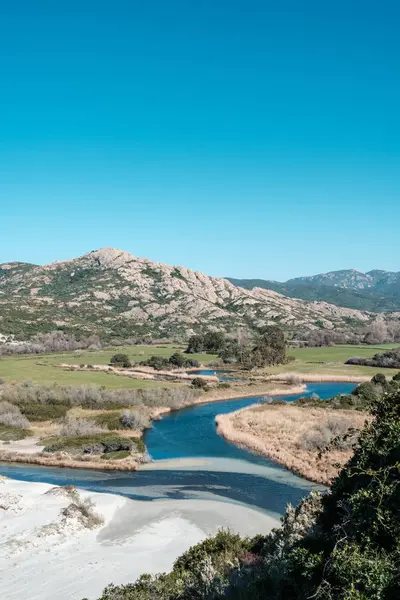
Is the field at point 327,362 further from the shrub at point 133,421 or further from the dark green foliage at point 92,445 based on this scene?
the dark green foliage at point 92,445

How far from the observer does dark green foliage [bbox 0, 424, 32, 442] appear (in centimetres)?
5109

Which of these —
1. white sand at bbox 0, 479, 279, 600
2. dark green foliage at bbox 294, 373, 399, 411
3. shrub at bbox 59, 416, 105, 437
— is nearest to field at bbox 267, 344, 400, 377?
dark green foliage at bbox 294, 373, 399, 411

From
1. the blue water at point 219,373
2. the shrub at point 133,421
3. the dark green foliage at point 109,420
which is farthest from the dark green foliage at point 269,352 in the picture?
the dark green foliage at point 109,420

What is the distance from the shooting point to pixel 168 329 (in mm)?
188125

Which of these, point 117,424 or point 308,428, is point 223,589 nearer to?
point 308,428

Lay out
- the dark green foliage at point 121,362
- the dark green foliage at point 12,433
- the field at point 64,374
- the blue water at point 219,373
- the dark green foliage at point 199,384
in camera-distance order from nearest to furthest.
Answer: the dark green foliage at point 12,433
the field at point 64,374
the dark green foliage at point 199,384
the blue water at point 219,373
the dark green foliage at point 121,362

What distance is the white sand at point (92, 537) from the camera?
2098 cm

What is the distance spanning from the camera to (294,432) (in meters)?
51.4

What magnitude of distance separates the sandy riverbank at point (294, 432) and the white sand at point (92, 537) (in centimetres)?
1086

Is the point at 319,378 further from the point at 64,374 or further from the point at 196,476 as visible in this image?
the point at 196,476

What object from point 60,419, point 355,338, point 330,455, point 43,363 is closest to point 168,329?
point 355,338

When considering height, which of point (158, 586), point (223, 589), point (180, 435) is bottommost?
point (180, 435)

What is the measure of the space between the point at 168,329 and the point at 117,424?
13169 cm

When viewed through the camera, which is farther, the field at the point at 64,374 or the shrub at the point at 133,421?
the field at the point at 64,374
